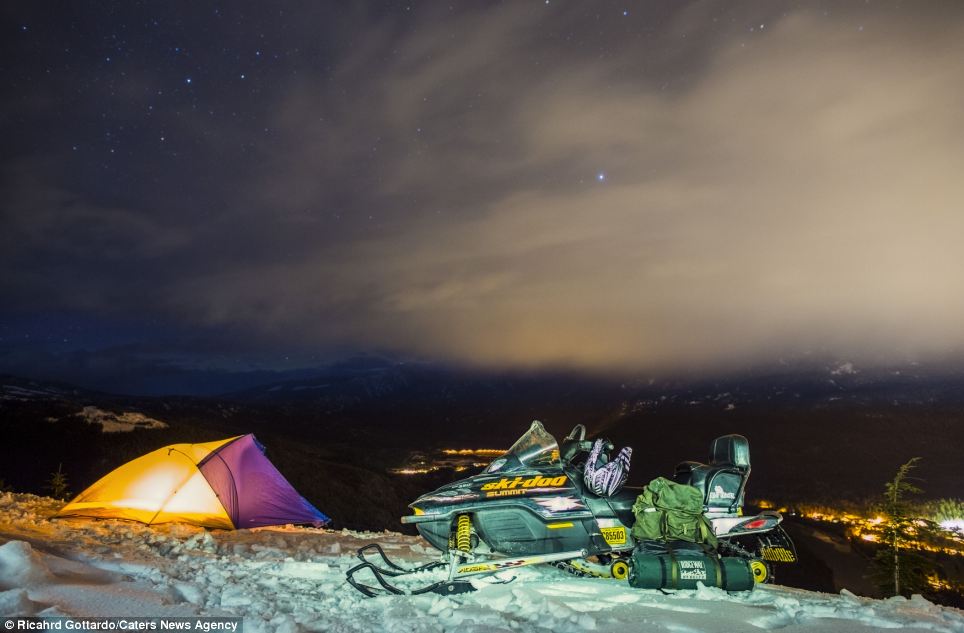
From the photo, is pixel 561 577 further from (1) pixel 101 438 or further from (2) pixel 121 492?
(1) pixel 101 438

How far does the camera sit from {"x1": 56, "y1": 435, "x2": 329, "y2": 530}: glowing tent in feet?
33.9

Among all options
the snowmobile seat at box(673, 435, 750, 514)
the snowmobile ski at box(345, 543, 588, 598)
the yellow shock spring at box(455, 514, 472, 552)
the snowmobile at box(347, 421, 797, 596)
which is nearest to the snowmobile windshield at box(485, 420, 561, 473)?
the snowmobile at box(347, 421, 797, 596)

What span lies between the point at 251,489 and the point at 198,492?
1.15 meters

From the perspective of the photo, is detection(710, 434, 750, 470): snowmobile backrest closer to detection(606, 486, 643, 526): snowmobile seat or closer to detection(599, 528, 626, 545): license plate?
detection(606, 486, 643, 526): snowmobile seat

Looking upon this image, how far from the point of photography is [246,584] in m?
5.89

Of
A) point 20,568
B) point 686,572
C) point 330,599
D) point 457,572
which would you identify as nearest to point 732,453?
point 686,572

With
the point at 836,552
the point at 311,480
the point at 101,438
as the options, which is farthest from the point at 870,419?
the point at 101,438

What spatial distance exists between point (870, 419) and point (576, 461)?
24638 centimetres

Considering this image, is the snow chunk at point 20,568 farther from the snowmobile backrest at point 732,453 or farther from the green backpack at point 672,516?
the snowmobile backrest at point 732,453

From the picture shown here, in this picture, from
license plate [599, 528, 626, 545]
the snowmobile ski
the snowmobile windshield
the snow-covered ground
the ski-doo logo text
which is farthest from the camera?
the snowmobile windshield

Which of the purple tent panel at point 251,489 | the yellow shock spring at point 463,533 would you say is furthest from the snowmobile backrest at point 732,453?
the purple tent panel at point 251,489

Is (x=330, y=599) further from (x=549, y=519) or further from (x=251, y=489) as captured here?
(x=251, y=489)

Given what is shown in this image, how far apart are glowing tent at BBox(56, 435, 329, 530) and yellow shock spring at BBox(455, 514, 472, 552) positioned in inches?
262

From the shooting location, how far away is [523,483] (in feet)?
23.8
